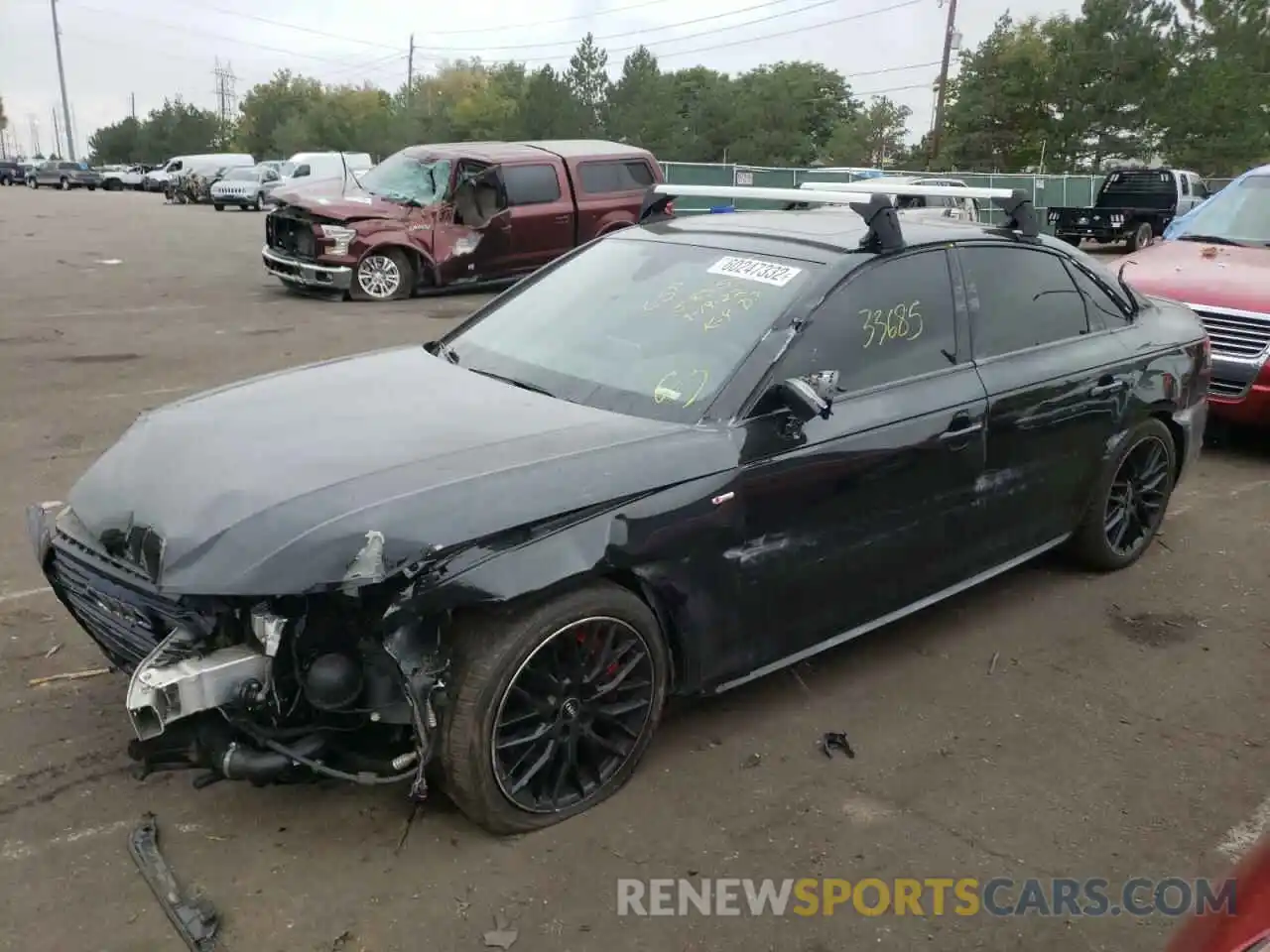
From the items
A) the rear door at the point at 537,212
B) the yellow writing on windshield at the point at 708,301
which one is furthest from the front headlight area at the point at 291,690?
the rear door at the point at 537,212

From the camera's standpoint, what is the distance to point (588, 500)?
291 cm

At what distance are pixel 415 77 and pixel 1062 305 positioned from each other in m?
114

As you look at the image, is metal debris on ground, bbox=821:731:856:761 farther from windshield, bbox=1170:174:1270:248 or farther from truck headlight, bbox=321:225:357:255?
truck headlight, bbox=321:225:357:255

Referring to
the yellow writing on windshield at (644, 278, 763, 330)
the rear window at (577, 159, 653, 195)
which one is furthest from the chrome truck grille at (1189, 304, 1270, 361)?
the rear window at (577, 159, 653, 195)

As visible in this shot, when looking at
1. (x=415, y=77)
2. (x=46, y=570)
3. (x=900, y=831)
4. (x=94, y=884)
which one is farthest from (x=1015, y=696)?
(x=415, y=77)

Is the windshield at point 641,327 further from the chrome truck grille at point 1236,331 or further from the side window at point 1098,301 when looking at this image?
the chrome truck grille at point 1236,331

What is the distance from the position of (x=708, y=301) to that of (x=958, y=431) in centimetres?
106

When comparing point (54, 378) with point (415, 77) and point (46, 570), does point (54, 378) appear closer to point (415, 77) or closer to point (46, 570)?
point (46, 570)

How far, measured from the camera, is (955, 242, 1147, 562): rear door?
4.13m

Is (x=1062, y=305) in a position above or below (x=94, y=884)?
above

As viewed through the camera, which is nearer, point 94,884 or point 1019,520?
point 94,884

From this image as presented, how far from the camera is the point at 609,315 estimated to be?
3.88 m

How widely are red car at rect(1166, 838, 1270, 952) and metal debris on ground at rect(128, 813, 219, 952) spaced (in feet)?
7.04

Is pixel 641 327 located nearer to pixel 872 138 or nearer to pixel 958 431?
pixel 958 431
